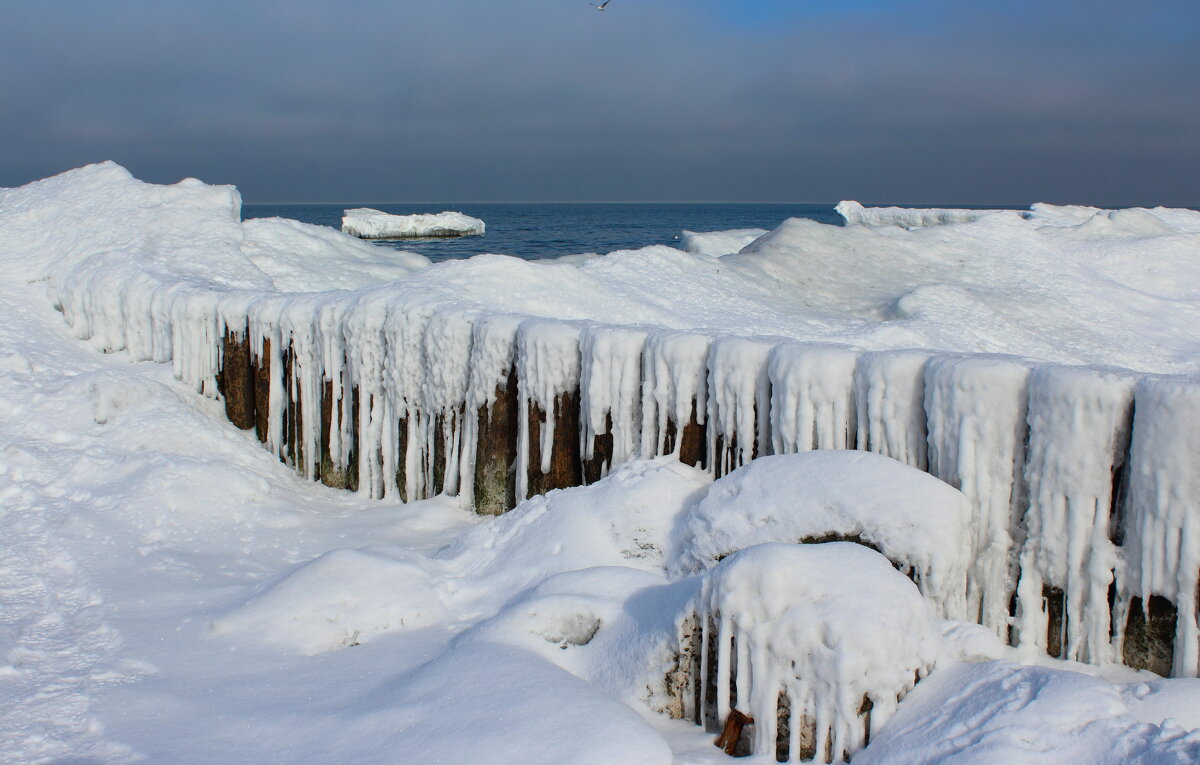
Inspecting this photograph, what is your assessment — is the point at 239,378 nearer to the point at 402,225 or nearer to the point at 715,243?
the point at 715,243

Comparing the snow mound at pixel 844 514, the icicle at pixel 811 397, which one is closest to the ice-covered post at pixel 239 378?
the snow mound at pixel 844 514

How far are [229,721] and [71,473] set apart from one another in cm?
345

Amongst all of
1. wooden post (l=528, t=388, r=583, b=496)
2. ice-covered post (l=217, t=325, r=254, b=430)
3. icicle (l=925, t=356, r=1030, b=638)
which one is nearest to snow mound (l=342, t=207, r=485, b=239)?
ice-covered post (l=217, t=325, r=254, b=430)

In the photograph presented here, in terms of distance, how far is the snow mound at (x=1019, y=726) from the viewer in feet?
8.84

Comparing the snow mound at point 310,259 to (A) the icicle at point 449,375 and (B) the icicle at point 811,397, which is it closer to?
(A) the icicle at point 449,375

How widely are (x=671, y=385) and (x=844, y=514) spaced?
5.12ft

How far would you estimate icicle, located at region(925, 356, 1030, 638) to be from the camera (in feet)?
13.0

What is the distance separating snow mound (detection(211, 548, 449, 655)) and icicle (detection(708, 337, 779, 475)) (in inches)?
72.1

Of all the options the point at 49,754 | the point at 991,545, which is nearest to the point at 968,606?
the point at 991,545

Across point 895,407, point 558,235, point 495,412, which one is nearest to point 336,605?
point 495,412

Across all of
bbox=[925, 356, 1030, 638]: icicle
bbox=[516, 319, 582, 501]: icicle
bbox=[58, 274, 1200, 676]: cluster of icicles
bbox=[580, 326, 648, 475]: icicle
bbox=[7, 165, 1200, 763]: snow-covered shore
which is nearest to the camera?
bbox=[7, 165, 1200, 763]: snow-covered shore

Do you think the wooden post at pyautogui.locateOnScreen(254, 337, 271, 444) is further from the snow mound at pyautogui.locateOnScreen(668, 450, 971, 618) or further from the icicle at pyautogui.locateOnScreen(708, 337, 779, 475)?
the snow mound at pyautogui.locateOnScreen(668, 450, 971, 618)

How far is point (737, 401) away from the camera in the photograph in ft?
16.2

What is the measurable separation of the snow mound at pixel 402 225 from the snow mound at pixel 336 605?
45003 millimetres
